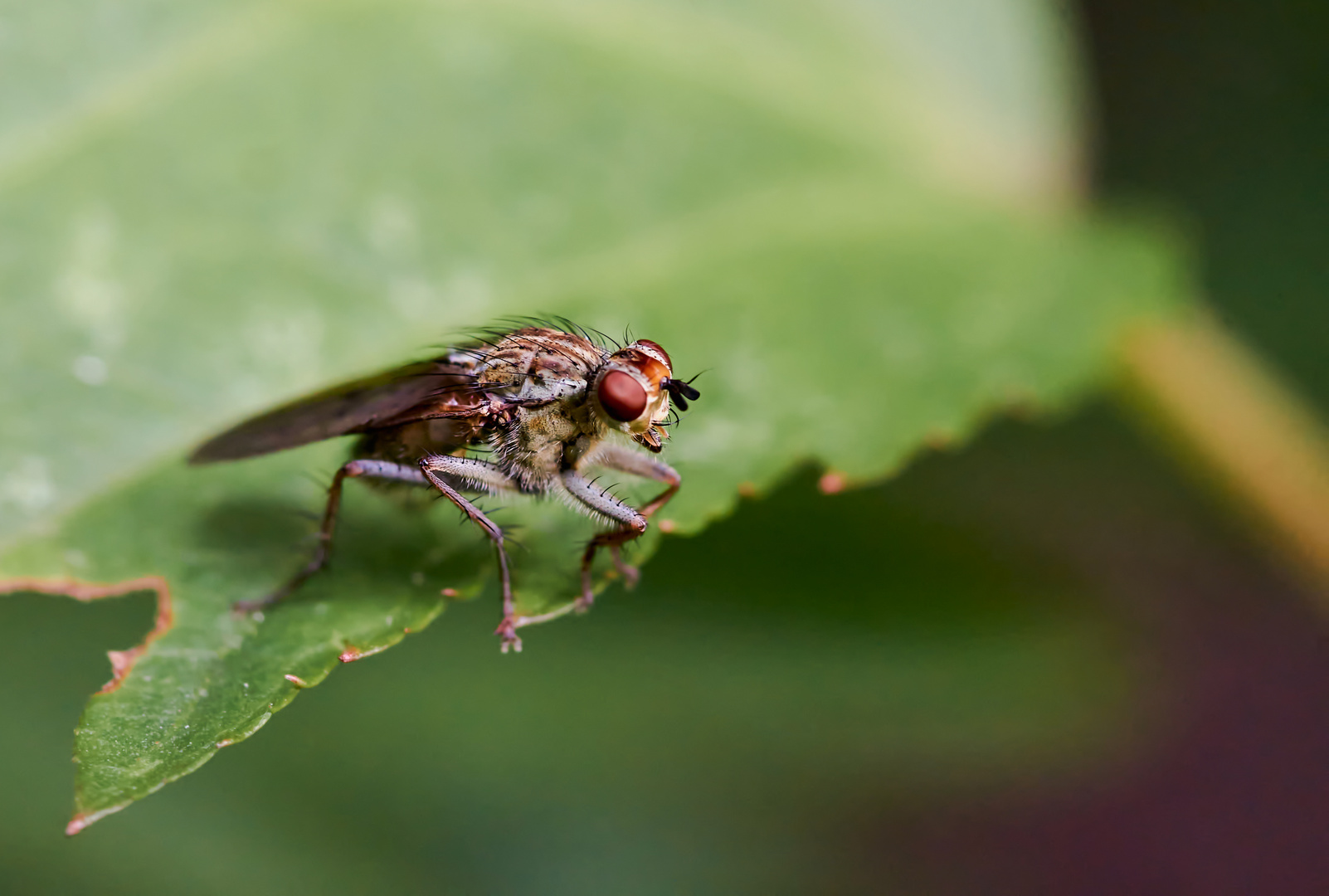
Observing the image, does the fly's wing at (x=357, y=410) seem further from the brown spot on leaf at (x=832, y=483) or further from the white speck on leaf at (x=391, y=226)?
the brown spot on leaf at (x=832, y=483)

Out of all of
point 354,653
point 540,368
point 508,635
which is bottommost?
point 354,653

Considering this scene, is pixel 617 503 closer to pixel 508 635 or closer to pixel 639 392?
pixel 639 392

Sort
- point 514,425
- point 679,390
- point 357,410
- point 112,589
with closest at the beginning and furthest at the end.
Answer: point 112,589 < point 357,410 < point 679,390 < point 514,425

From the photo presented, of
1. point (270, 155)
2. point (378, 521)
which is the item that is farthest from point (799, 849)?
point (270, 155)

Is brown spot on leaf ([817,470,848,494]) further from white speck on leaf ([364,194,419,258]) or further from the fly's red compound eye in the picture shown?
white speck on leaf ([364,194,419,258])

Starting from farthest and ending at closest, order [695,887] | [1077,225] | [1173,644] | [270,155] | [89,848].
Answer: [1173,644], [1077,225], [695,887], [270,155], [89,848]

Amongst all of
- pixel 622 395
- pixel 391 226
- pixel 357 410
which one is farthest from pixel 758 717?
pixel 391 226

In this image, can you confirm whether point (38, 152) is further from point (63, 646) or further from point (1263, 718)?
point (1263, 718)
